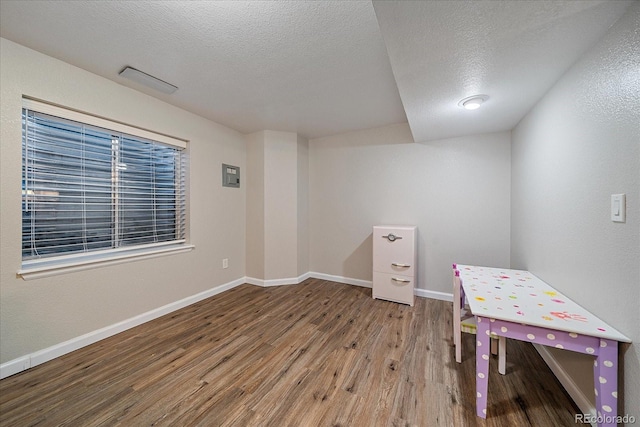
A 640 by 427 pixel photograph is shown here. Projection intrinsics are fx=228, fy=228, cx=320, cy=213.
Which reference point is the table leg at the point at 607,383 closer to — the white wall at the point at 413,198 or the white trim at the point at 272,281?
the white wall at the point at 413,198

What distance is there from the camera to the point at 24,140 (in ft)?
5.62

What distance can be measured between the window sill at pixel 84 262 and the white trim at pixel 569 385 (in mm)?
3393

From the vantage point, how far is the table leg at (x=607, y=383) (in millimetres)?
969

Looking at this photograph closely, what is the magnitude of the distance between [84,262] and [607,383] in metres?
3.38

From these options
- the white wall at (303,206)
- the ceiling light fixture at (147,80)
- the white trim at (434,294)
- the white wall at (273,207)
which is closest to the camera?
the ceiling light fixture at (147,80)

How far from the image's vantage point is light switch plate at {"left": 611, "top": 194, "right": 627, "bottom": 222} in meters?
0.99

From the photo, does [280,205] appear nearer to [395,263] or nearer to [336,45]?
[395,263]

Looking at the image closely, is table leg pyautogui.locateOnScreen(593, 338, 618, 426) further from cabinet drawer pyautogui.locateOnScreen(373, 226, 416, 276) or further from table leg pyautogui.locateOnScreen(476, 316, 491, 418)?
cabinet drawer pyautogui.locateOnScreen(373, 226, 416, 276)

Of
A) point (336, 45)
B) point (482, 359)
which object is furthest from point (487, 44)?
point (482, 359)

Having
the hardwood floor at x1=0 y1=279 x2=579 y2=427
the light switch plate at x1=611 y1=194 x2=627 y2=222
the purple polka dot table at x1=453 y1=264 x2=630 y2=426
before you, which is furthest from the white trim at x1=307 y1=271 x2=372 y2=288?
the light switch plate at x1=611 y1=194 x2=627 y2=222

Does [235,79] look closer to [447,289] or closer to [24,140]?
[24,140]

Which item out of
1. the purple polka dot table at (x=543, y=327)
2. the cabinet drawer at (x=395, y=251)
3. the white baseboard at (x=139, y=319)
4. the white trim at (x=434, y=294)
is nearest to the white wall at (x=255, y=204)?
the white baseboard at (x=139, y=319)

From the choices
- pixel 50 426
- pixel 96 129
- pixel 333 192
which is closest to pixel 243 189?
pixel 333 192

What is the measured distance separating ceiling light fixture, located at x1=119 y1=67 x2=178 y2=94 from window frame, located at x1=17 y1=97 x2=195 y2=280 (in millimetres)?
453
